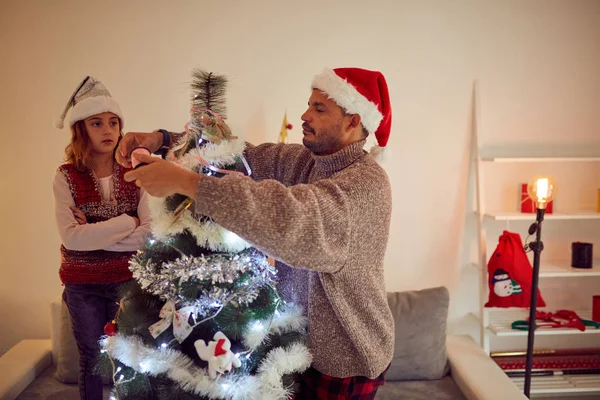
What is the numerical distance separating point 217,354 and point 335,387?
383 millimetres

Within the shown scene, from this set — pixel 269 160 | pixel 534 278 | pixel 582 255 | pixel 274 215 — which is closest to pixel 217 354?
pixel 274 215

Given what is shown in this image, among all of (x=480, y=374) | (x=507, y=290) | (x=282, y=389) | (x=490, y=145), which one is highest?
(x=490, y=145)

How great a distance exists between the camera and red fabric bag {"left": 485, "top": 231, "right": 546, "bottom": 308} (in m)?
2.32

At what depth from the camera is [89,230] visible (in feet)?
5.42

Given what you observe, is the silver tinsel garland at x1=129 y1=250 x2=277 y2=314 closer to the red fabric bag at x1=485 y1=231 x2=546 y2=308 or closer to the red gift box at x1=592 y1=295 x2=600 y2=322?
the red fabric bag at x1=485 y1=231 x2=546 y2=308

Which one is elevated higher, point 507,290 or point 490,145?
point 490,145

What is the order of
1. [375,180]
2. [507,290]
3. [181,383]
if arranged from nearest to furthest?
1. [181,383]
2. [375,180]
3. [507,290]

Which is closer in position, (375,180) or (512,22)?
(375,180)

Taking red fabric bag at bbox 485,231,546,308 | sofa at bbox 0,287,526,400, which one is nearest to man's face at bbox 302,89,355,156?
sofa at bbox 0,287,526,400

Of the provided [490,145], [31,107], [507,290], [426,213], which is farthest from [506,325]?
[31,107]

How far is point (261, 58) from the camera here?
2.40 m

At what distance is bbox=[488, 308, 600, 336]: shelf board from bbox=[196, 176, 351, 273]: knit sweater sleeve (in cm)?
173

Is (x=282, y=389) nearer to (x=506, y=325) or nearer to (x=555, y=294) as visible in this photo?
(x=506, y=325)

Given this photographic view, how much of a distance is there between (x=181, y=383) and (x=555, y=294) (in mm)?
2316
